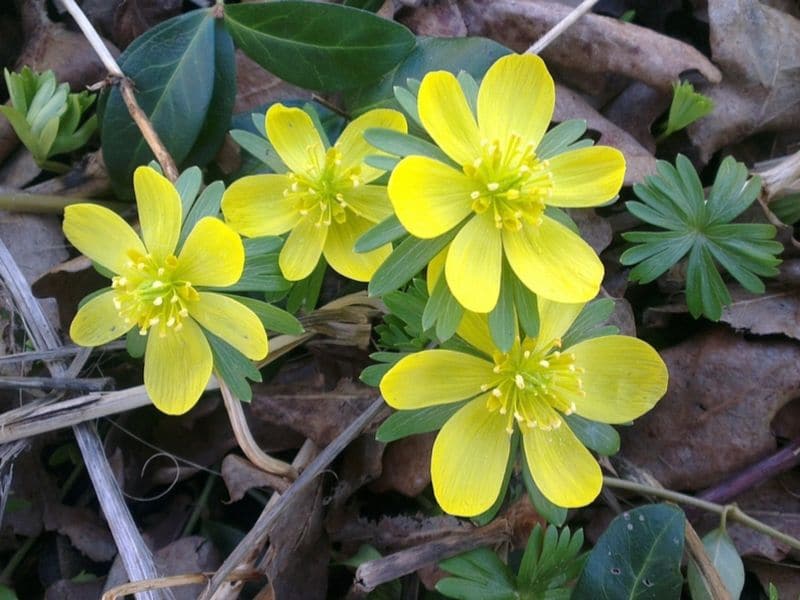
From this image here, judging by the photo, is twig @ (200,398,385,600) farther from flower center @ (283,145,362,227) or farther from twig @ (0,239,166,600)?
flower center @ (283,145,362,227)

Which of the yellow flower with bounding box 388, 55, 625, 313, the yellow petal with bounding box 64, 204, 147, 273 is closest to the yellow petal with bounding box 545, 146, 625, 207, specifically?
the yellow flower with bounding box 388, 55, 625, 313

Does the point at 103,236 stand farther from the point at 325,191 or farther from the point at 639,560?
the point at 639,560

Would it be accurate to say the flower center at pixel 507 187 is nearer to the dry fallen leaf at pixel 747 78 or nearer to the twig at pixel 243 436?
the twig at pixel 243 436

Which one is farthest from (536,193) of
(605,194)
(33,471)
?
(33,471)

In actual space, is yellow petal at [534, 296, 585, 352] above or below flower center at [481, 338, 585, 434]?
above

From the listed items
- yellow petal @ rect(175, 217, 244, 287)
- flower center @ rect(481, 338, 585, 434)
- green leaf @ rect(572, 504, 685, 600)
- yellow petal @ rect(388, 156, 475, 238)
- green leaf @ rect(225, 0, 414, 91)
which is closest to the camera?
yellow petal @ rect(388, 156, 475, 238)

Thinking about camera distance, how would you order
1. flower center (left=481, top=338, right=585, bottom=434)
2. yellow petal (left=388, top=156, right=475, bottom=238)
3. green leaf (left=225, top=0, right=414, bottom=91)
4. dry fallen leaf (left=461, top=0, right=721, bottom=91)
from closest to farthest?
1. yellow petal (left=388, top=156, right=475, bottom=238)
2. flower center (left=481, top=338, right=585, bottom=434)
3. green leaf (left=225, top=0, right=414, bottom=91)
4. dry fallen leaf (left=461, top=0, right=721, bottom=91)

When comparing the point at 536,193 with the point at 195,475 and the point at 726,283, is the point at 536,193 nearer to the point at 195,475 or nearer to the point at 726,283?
the point at 726,283
